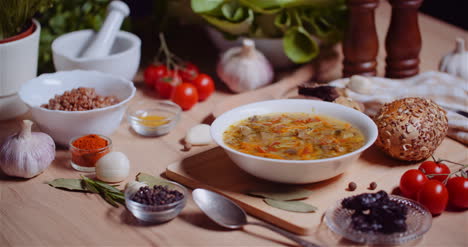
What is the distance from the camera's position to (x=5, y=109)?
2.71 m

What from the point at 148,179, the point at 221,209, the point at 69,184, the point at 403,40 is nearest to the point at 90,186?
the point at 69,184

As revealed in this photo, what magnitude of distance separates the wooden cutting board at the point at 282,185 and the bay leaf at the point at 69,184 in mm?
327

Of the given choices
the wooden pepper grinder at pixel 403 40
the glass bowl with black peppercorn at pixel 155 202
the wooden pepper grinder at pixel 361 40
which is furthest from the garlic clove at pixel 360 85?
the glass bowl with black peppercorn at pixel 155 202

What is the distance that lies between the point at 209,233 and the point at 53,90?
112 cm

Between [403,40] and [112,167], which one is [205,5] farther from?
[112,167]

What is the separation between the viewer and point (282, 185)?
2133mm

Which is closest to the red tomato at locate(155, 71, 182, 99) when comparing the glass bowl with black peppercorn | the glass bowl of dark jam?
the glass bowl with black peppercorn

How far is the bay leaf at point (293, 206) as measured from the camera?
6.46 feet

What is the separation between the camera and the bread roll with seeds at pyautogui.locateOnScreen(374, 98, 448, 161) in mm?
2242

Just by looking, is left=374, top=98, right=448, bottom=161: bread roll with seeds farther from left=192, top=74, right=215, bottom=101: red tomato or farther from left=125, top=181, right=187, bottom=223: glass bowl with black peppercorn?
left=192, top=74, right=215, bottom=101: red tomato

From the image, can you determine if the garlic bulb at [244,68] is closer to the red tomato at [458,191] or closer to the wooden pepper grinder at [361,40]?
the wooden pepper grinder at [361,40]

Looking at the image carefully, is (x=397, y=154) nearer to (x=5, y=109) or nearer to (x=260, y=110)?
(x=260, y=110)

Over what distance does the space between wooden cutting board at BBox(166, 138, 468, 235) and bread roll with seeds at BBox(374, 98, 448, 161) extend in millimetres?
75

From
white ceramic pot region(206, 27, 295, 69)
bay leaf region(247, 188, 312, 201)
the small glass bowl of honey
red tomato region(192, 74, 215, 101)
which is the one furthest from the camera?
white ceramic pot region(206, 27, 295, 69)
